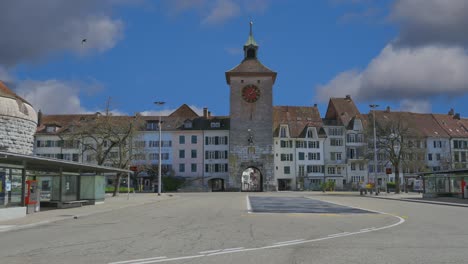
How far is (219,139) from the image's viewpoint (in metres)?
83.2

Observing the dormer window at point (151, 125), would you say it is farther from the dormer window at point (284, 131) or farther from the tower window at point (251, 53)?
the dormer window at point (284, 131)

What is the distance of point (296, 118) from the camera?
88438 millimetres

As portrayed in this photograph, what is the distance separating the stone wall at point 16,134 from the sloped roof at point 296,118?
152 feet

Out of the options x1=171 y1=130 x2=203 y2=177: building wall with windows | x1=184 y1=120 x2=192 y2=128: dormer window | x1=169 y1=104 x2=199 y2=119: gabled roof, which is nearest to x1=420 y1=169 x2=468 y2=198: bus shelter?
x1=171 y1=130 x2=203 y2=177: building wall with windows

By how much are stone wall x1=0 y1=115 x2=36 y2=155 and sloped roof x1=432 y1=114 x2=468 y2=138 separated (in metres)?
74.7

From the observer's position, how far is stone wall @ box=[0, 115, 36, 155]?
145 ft

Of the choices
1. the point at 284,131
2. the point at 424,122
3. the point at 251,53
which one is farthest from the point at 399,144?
the point at 424,122

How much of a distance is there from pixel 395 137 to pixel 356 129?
3062 cm

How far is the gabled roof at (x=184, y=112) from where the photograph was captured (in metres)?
89.6

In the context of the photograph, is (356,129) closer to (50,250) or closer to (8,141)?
(8,141)

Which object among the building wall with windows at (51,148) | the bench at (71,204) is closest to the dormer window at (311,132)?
the building wall with windows at (51,148)

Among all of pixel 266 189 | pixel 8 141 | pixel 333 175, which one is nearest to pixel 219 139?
pixel 266 189

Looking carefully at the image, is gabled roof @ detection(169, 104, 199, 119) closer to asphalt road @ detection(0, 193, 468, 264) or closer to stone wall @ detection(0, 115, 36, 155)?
stone wall @ detection(0, 115, 36, 155)

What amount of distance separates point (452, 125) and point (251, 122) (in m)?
42.4
